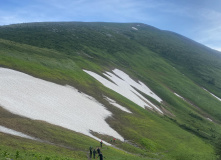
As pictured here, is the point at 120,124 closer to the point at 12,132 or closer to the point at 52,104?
the point at 52,104

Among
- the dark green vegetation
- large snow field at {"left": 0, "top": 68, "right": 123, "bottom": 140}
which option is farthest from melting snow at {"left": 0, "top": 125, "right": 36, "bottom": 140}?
large snow field at {"left": 0, "top": 68, "right": 123, "bottom": 140}

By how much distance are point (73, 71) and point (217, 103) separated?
285 feet

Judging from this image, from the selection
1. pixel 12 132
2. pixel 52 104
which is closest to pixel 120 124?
pixel 52 104

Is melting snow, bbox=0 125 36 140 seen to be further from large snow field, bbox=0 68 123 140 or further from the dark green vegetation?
large snow field, bbox=0 68 123 140

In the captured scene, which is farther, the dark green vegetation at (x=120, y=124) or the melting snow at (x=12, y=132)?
the dark green vegetation at (x=120, y=124)

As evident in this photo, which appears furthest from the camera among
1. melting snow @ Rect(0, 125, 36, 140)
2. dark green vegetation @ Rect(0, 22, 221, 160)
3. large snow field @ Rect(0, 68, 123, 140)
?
large snow field @ Rect(0, 68, 123, 140)

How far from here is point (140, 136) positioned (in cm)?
4631

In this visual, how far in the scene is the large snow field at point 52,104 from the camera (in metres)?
37.9

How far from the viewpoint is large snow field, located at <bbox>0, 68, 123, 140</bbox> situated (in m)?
37.9

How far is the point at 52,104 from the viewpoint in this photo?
4481 cm

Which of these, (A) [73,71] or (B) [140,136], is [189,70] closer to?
(A) [73,71]

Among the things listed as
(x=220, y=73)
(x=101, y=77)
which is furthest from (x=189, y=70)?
(x=101, y=77)

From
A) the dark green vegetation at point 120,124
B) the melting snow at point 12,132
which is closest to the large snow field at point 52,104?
the dark green vegetation at point 120,124

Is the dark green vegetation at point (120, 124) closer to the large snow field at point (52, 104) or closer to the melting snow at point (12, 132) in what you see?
the melting snow at point (12, 132)
